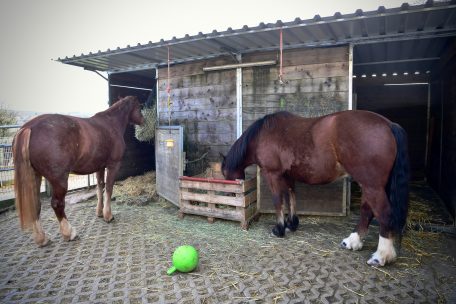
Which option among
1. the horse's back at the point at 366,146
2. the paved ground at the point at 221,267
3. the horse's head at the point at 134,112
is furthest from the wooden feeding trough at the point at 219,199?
the horse's head at the point at 134,112

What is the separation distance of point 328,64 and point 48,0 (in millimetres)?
18083

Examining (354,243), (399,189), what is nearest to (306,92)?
(399,189)

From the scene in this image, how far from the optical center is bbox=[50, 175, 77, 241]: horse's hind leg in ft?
12.2

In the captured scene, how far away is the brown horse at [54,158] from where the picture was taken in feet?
11.2

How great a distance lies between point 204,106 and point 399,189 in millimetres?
4007

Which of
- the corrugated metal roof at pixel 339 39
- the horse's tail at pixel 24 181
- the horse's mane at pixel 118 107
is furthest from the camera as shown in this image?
the horse's mane at pixel 118 107

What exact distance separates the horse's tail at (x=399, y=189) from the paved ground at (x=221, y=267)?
0.51 metres

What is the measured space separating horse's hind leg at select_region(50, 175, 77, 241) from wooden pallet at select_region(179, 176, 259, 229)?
1.72m

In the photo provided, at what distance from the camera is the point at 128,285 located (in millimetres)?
2678

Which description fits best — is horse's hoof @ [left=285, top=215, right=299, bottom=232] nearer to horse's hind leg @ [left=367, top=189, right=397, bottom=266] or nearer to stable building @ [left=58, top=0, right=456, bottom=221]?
stable building @ [left=58, top=0, right=456, bottom=221]

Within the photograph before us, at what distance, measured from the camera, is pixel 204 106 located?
5.89 m

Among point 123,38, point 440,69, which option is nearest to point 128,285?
point 440,69

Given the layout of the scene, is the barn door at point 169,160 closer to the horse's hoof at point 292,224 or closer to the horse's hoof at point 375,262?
the horse's hoof at point 292,224

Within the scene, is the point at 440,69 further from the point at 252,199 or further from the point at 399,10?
the point at 252,199
